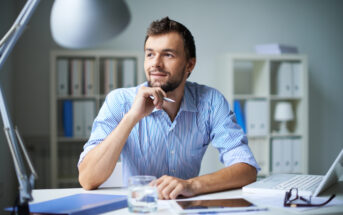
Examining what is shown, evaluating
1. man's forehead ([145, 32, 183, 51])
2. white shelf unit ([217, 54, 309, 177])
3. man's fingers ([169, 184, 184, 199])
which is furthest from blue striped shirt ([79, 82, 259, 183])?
white shelf unit ([217, 54, 309, 177])

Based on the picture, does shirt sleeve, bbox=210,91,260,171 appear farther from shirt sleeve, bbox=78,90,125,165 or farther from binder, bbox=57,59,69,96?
binder, bbox=57,59,69,96

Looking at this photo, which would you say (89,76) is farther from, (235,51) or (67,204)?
(67,204)

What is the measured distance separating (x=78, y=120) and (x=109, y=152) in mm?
1700

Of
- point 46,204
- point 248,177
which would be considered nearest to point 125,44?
point 248,177

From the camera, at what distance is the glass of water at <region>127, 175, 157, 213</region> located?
99cm

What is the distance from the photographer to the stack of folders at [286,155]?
3.34 metres

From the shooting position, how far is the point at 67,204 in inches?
41.0

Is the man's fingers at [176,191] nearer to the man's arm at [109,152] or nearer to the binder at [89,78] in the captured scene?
the man's arm at [109,152]

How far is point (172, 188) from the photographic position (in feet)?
3.81

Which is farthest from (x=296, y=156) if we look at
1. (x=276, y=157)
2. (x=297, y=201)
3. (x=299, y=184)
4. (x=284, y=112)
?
(x=297, y=201)

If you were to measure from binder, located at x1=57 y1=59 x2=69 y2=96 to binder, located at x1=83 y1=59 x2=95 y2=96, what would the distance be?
5.9 inches

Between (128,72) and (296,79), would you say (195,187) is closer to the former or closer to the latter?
(128,72)

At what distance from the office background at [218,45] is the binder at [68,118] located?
0.34 meters

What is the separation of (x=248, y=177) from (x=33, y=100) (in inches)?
95.0
